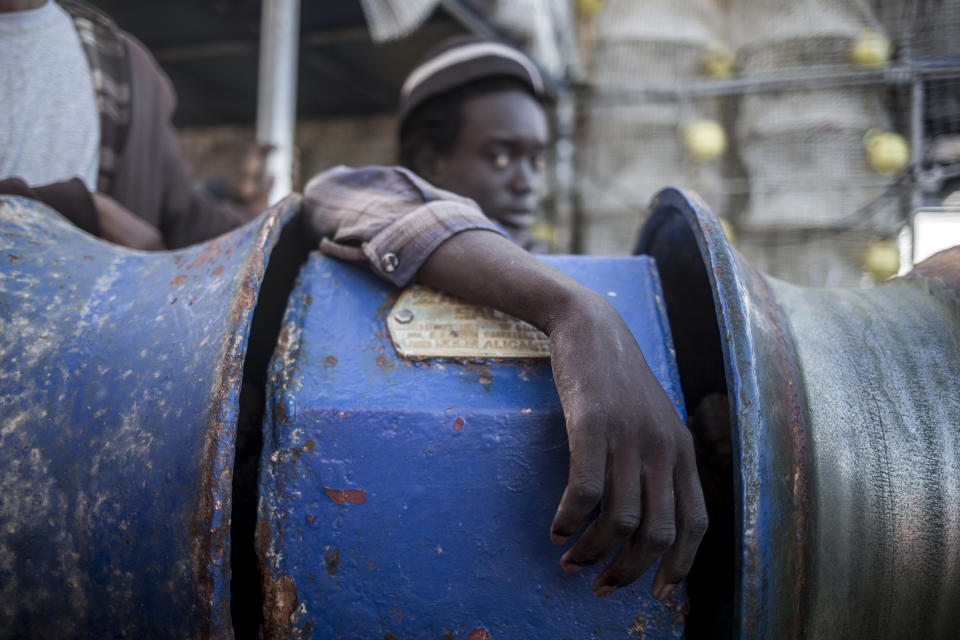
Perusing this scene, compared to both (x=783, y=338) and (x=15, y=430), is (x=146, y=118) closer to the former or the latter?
(x=15, y=430)

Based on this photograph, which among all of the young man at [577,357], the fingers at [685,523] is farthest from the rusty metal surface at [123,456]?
the fingers at [685,523]

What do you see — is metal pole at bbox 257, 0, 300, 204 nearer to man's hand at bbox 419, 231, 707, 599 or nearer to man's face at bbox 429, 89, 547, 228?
man's face at bbox 429, 89, 547, 228

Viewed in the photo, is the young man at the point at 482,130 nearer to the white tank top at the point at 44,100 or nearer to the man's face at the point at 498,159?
the man's face at the point at 498,159

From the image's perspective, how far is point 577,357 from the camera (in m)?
0.94

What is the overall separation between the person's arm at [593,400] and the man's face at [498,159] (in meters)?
0.78

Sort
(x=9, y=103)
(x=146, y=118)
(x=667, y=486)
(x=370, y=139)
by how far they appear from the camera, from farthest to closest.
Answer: (x=370, y=139) < (x=146, y=118) < (x=9, y=103) < (x=667, y=486)

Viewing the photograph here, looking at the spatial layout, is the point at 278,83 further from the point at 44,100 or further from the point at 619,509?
the point at 619,509

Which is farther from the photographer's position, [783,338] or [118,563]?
[783,338]

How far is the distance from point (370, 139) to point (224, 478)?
579 centimetres

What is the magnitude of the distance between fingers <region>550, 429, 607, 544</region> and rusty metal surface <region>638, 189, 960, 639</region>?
0.72 feet

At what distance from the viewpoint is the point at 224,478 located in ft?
3.12

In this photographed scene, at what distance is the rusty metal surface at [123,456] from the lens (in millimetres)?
965

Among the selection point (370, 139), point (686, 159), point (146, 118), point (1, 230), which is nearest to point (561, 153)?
point (686, 159)

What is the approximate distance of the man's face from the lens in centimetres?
193
